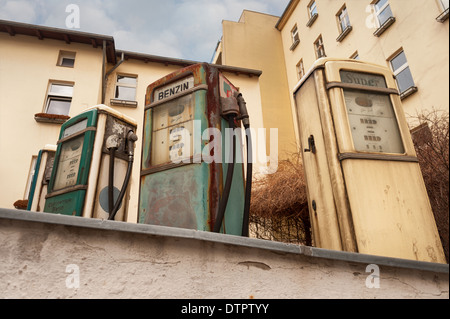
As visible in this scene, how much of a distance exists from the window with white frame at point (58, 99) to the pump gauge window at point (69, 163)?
5176 millimetres

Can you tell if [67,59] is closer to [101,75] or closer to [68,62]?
[68,62]

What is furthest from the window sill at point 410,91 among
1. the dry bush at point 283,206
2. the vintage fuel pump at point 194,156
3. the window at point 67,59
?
the window at point 67,59

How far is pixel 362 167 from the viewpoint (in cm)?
198

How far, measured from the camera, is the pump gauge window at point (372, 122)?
2.02m

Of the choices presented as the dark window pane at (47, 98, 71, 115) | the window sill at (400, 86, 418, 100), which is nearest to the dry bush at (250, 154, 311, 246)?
the window sill at (400, 86, 418, 100)

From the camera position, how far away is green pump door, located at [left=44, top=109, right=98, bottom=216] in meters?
3.26

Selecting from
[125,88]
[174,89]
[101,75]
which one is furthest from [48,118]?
[174,89]

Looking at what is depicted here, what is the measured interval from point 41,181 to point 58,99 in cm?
454

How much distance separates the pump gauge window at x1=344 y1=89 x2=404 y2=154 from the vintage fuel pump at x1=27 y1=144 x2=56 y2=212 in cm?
399

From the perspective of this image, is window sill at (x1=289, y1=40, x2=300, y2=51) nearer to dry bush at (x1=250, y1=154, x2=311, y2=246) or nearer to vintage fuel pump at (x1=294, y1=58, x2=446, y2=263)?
dry bush at (x1=250, y1=154, x2=311, y2=246)

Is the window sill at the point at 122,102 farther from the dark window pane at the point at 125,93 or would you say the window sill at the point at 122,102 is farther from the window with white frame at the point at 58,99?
the window with white frame at the point at 58,99
